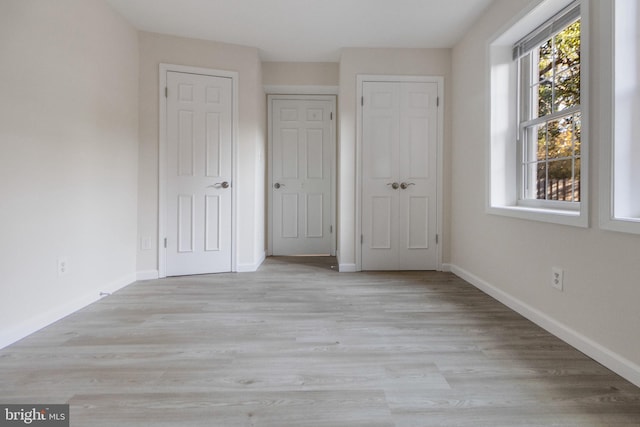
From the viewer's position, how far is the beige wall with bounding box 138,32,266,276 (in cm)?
322

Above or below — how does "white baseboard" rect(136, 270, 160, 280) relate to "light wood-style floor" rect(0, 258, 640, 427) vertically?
above

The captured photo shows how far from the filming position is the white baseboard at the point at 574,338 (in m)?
1.48

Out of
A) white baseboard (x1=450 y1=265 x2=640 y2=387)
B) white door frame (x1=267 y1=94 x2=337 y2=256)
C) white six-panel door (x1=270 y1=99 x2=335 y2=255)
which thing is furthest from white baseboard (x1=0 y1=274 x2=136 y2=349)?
white baseboard (x1=450 y1=265 x2=640 y2=387)

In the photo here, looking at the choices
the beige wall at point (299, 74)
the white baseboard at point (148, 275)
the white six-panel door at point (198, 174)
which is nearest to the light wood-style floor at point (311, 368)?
the white baseboard at point (148, 275)

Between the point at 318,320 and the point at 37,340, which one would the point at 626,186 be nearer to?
the point at 318,320

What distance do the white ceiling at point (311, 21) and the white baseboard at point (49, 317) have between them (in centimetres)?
238

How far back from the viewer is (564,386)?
142 centimetres

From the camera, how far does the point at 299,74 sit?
13.1 ft

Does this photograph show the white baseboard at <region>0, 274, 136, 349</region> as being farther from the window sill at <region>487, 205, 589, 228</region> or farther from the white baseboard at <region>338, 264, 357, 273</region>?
the window sill at <region>487, 205, 589, 228</region>

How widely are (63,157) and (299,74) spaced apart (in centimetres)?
266

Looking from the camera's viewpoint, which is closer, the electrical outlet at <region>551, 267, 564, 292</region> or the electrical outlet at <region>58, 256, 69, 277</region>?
the electrical outlet at <region>551, 267, 564, 292</region>

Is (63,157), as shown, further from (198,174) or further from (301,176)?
(301,176)

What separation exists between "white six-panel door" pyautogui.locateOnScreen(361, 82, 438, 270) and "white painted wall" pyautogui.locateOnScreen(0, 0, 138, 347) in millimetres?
2365

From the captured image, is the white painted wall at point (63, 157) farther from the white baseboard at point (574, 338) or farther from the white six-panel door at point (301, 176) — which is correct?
the white baseboard at point (574, 338)
